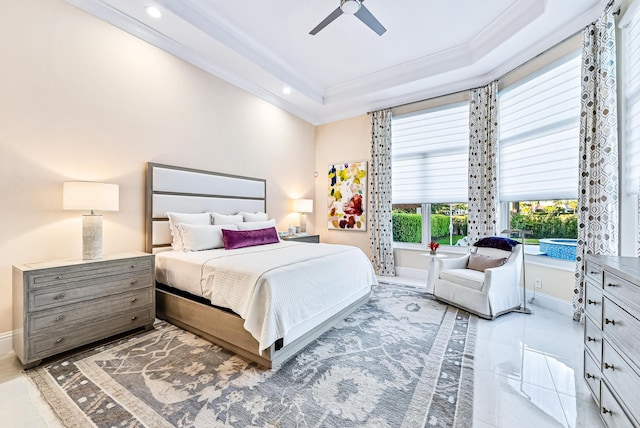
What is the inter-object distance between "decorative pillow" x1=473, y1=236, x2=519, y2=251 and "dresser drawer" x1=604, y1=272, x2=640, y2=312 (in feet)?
6.49

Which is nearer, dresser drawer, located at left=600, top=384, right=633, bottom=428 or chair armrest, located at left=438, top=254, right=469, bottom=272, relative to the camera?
dresser drawer, located at left=600, top=384, right=633, bottom=428

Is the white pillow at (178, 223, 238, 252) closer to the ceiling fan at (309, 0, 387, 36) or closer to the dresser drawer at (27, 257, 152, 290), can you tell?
the dresser drawer at (27, 257, 152, 290)

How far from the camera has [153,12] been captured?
287 centimetres

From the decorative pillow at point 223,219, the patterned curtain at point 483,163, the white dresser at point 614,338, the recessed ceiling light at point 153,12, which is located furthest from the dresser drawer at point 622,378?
the recessed ceiling light at point 153,12

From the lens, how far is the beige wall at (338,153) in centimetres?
541

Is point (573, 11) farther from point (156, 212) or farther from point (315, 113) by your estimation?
point (156, 212)

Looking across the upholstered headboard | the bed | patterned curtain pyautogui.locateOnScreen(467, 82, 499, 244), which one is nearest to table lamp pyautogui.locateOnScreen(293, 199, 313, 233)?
the upholstered headboard

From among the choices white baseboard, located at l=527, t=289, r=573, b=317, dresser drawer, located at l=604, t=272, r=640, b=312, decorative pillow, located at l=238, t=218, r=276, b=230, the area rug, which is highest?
decorative pillow, located at l=238, t=218, r=276, b=230

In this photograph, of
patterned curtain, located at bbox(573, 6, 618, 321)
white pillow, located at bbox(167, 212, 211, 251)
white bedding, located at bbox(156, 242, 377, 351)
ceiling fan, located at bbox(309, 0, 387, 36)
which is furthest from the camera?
white pillow, located at bbox(167, 212, 211, 251)

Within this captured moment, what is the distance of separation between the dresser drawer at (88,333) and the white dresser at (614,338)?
11.1 ft

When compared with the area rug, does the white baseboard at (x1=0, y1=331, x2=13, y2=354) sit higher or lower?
higher

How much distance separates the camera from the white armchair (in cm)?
298

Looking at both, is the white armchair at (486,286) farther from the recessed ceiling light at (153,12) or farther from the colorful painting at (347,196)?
the recessed ceiling light at (153,12)

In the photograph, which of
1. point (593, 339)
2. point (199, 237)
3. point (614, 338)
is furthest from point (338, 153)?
point (614, 338)
